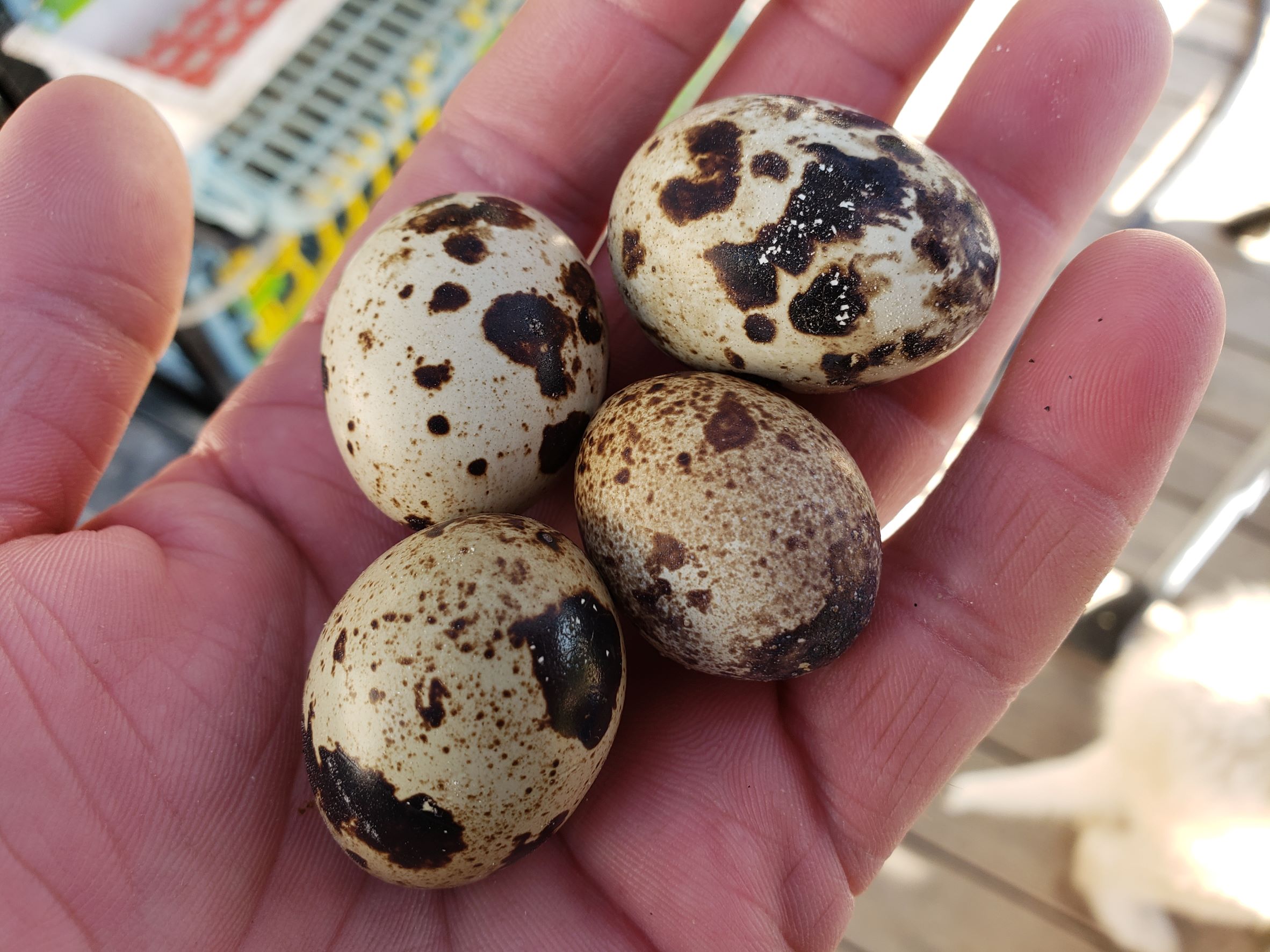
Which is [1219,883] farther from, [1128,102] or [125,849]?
[125,849]

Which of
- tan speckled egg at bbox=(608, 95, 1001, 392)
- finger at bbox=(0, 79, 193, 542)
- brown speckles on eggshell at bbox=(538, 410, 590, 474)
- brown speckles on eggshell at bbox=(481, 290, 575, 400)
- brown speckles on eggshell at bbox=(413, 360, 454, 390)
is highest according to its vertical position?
tan speckled egg at bbox=(608, 95, 1001, 392)

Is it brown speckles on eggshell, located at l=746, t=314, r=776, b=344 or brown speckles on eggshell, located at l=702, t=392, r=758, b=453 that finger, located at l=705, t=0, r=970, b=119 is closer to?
brown speckles on eggshell, located at l=746, t=314, r=776, b=344

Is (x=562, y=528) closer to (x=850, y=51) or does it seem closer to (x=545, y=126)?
(x=545, y=126)

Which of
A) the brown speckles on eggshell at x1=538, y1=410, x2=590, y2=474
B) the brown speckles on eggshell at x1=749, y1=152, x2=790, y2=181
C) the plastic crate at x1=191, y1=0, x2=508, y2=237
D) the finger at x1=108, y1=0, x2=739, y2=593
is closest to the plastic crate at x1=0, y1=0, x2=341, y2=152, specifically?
the plastic crate at x1=191, y1=0, x2=508, y2=237

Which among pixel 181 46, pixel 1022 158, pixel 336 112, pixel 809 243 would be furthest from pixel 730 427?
pixel 181 46

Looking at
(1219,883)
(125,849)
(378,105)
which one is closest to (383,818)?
(125,849)

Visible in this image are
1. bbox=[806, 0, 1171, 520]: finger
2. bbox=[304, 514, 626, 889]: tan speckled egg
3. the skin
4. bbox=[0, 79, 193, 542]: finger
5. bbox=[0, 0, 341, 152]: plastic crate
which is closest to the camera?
bbox=[304, 514, 626, 889]: tan speckled egg
